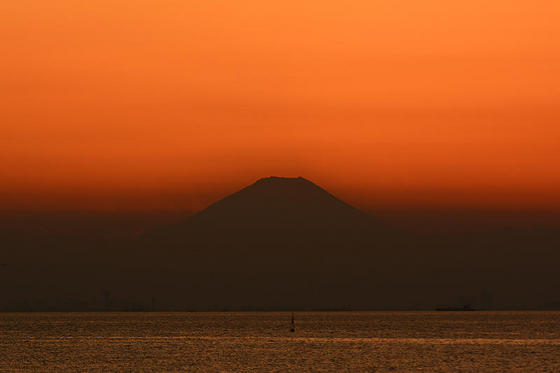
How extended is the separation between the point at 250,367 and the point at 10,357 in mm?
59247

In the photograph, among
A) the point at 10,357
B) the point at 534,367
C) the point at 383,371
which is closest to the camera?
the point at 383,371

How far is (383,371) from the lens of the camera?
512 ft

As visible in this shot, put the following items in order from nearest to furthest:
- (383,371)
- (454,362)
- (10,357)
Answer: (383,371), (454,362), (10,357)

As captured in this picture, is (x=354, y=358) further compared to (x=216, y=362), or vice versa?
(x=354, y=358)

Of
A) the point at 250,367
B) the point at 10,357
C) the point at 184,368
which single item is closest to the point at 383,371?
the point at 250,367

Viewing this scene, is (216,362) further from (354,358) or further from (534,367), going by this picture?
(534,367)

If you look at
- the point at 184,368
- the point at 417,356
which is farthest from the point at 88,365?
the point at 417,356

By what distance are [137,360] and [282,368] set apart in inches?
1448

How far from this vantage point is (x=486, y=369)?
161 meters

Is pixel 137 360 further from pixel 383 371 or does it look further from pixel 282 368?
pixel 383 371

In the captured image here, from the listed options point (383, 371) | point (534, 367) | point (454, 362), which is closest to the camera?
point (383, 371)

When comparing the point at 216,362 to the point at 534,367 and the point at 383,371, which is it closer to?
the point at 383,371

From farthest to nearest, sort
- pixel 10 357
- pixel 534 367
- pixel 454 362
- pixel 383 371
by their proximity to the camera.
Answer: pixel 10 357, pixel 454 362, pixel 534 367, pixel 383 371

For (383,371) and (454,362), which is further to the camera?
(454,362)
